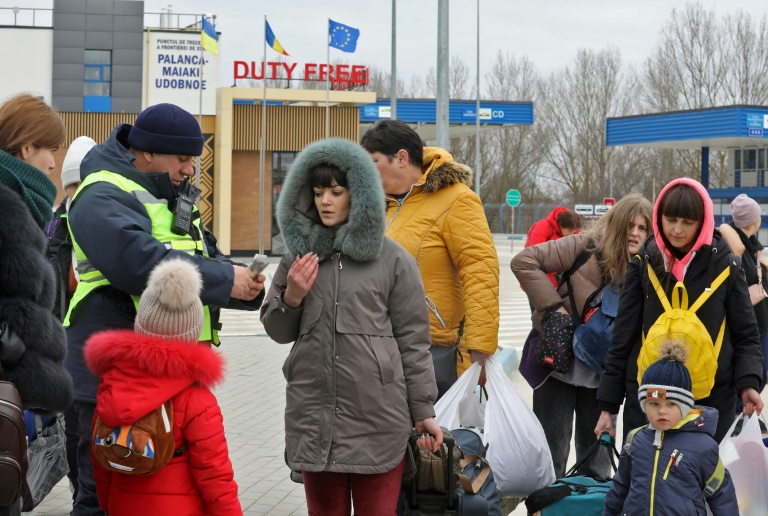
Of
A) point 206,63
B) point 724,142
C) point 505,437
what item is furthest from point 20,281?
point 724,142

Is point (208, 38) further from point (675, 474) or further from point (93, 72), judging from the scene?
point (675, 474)

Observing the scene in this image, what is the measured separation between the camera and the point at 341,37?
3634 centimetres

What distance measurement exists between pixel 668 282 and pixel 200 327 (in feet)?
6.86

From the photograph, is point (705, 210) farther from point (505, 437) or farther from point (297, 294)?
point (297, 294)

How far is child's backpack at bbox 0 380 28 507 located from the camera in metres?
3.22

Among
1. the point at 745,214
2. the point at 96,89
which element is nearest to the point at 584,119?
the point at 96,89

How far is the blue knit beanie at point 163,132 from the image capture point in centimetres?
416

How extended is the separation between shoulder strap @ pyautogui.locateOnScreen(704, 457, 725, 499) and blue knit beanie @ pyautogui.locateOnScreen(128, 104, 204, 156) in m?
2.53

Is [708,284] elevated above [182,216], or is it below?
below

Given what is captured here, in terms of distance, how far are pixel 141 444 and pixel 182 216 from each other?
0.97 meters

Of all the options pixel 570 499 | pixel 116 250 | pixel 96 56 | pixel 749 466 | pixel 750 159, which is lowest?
pixel 570 499

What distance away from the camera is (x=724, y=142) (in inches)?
2062

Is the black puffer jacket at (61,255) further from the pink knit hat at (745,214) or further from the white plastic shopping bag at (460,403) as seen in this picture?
the pink knit hat at (745,214)

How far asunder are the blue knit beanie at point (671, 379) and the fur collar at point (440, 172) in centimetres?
130
